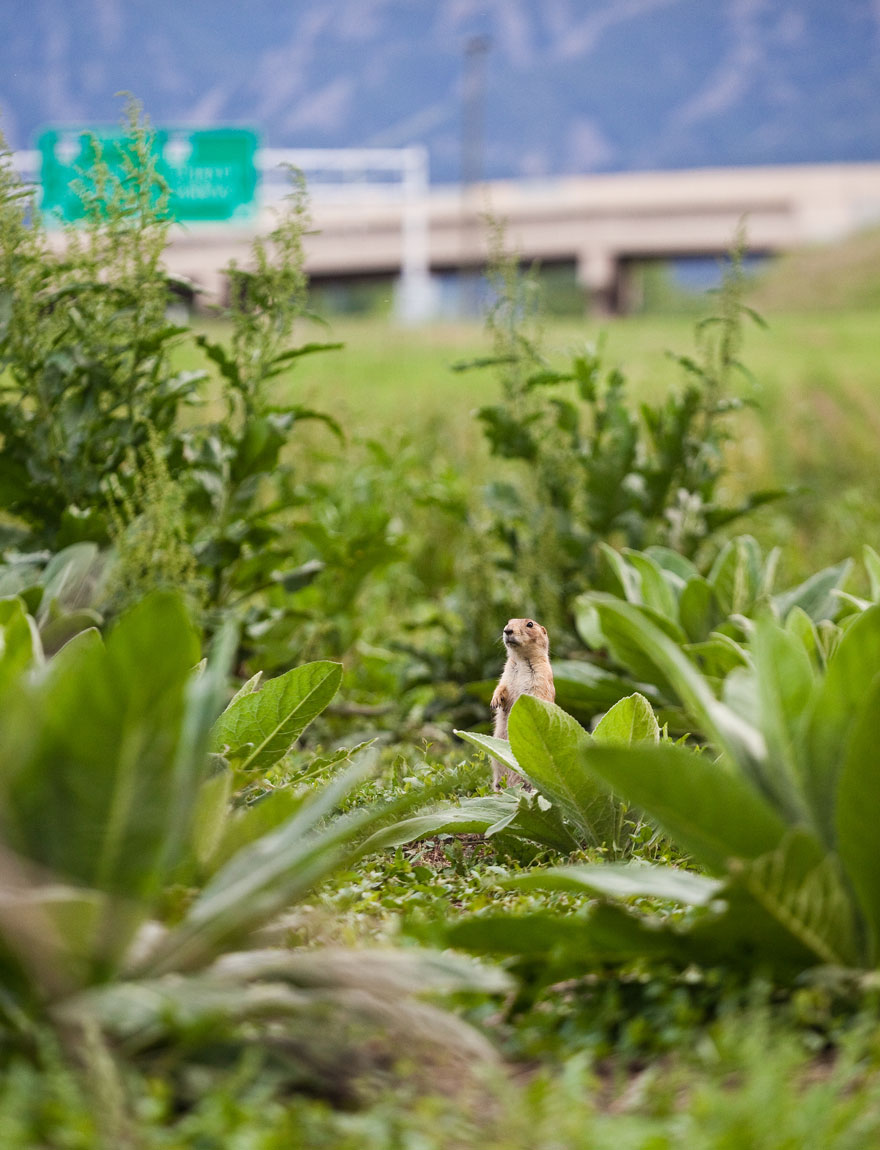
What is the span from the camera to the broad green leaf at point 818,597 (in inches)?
188

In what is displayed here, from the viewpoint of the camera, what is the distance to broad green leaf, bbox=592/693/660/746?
3.01 metres

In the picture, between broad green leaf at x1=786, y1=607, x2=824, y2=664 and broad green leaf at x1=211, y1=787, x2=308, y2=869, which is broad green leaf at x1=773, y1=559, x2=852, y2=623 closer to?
broad green leaf at x1=786, y1=607, x2=824, y2=664

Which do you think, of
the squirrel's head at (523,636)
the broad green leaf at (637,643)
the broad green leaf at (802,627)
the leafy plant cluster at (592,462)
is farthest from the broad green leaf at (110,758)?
the leafy plant cluster at (592,462)

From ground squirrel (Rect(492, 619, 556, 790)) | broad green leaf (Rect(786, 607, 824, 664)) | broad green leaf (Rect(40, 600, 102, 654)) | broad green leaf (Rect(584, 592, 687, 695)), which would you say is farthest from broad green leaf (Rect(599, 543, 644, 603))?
Answer: broad green leaf (Rect(40, 600, 102, 654))

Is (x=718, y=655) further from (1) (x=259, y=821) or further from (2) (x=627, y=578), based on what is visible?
(1) (x=259, y=821)

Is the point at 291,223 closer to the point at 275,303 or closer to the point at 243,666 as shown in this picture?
the point at 275,303

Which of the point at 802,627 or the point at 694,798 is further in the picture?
the point at 802,627

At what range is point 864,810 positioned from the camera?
1985mm

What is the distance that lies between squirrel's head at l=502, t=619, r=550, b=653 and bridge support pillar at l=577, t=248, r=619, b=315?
47.6 metres

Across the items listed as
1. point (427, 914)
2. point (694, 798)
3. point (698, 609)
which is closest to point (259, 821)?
point (427, 914)

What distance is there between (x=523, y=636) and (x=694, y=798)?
1454mm

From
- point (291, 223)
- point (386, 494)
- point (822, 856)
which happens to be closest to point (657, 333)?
point (386, 494)

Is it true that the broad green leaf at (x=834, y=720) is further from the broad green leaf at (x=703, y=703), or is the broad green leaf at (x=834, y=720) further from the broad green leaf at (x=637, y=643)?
the broad green leaf at (x=637, y=643)

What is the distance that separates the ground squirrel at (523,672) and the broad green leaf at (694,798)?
1.37m
